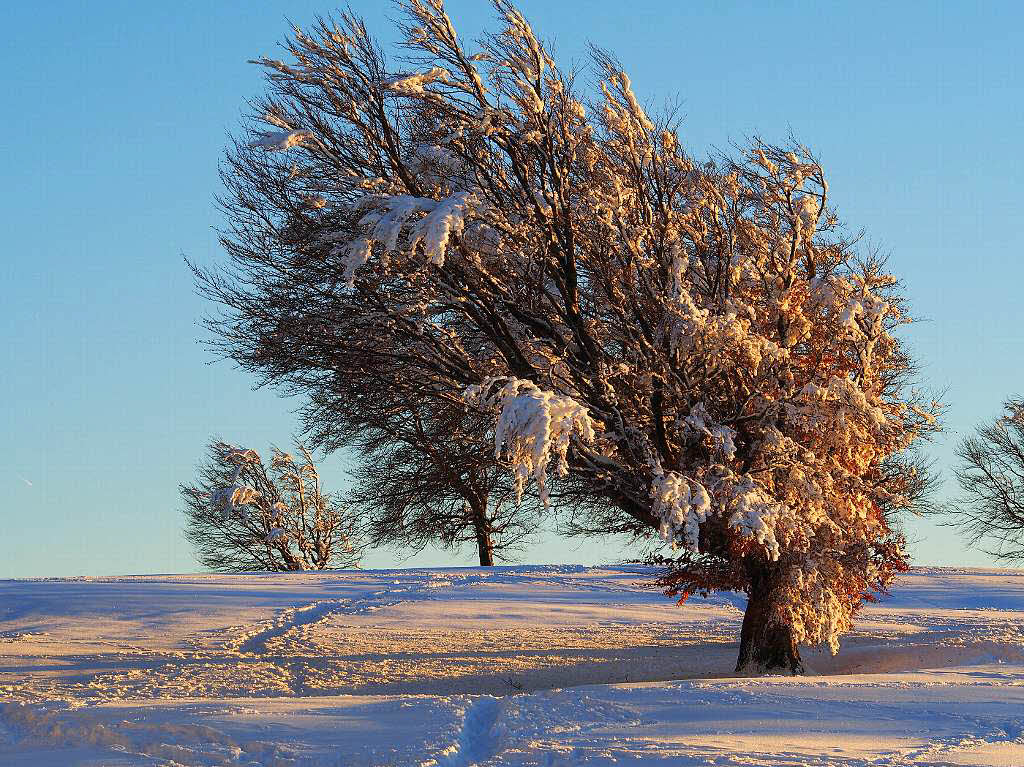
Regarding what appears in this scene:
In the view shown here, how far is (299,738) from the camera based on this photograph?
29.9 feet

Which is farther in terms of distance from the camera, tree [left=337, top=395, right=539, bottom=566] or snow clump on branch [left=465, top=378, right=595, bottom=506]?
tree [left=337, top=395, right=539, bottom=566]

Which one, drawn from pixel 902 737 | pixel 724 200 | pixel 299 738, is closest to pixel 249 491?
pixel 724 200

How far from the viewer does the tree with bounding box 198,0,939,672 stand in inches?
534

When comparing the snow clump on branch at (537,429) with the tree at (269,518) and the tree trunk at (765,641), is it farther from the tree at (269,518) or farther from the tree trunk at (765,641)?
the tree at (269,518)

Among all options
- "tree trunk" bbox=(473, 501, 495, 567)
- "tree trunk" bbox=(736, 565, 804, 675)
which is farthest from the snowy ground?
"tree trunk" bbox=(473, 501, 495, 567)

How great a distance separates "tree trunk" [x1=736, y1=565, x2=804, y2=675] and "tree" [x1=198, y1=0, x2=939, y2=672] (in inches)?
1.2

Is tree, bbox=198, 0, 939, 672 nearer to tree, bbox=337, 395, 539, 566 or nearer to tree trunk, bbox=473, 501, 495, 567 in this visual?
tree, bbox=337, 395, 539, 566

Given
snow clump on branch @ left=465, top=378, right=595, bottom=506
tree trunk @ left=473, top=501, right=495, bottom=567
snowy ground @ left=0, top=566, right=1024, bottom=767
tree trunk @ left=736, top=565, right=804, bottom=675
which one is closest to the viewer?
snowy ground @ left=0, top=566, right=1024, bottom=767

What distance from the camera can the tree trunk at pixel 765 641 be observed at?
15.3 meters

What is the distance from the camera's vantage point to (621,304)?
14.1m

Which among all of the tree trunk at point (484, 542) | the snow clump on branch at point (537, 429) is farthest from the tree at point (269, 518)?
the snow clump on branch at point (537, 429)

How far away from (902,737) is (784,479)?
551 cm

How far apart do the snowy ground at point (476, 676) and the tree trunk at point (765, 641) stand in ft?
1.29

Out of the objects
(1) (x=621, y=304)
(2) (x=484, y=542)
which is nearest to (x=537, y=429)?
(1) (x=621, y=304)
